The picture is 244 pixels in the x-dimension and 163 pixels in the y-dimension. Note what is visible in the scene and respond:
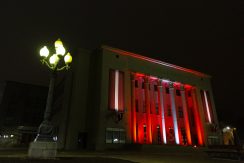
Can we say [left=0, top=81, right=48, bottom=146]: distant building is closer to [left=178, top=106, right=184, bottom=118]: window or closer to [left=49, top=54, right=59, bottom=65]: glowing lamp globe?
[left=178, top=106, right=184, bottom=118]: window

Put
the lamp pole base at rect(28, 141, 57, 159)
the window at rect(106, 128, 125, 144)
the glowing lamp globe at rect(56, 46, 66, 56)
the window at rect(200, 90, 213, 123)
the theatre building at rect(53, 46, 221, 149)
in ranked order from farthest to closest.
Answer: the window at rect(200, 90, 213, 123) → the theatre building at rect(53, 46, 221, 149) → the window at rect(106, 128, 125, 144) → the glowing lamp globe at rect(56, 46, 66, 56) → the lamp pole base at rect(28, 141, 57, 159)

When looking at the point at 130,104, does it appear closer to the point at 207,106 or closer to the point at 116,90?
the point at 116,90

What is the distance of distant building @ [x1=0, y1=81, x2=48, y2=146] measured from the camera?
53.8 meters

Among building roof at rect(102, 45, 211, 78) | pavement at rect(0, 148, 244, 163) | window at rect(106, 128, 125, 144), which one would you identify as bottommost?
pavement at rect(0, 148, 244, 163)

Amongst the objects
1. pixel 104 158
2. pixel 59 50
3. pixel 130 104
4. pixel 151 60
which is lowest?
pixel 104 158

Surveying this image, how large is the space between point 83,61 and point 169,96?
1781 cm

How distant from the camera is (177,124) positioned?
Answer: 116ft

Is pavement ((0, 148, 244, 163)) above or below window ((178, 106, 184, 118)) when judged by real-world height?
below

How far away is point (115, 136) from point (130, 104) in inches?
226

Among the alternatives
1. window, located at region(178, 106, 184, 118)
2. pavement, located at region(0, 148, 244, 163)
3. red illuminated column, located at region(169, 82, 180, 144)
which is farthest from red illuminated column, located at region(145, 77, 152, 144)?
window, located at region(178, 106, 184, 118)

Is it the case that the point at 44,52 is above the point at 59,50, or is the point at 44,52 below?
below

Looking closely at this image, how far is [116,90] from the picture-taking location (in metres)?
30.8

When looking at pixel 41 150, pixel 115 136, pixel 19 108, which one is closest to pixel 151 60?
pixel 115 136

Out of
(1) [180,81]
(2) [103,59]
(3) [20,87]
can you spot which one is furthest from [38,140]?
(3) [20,87]
